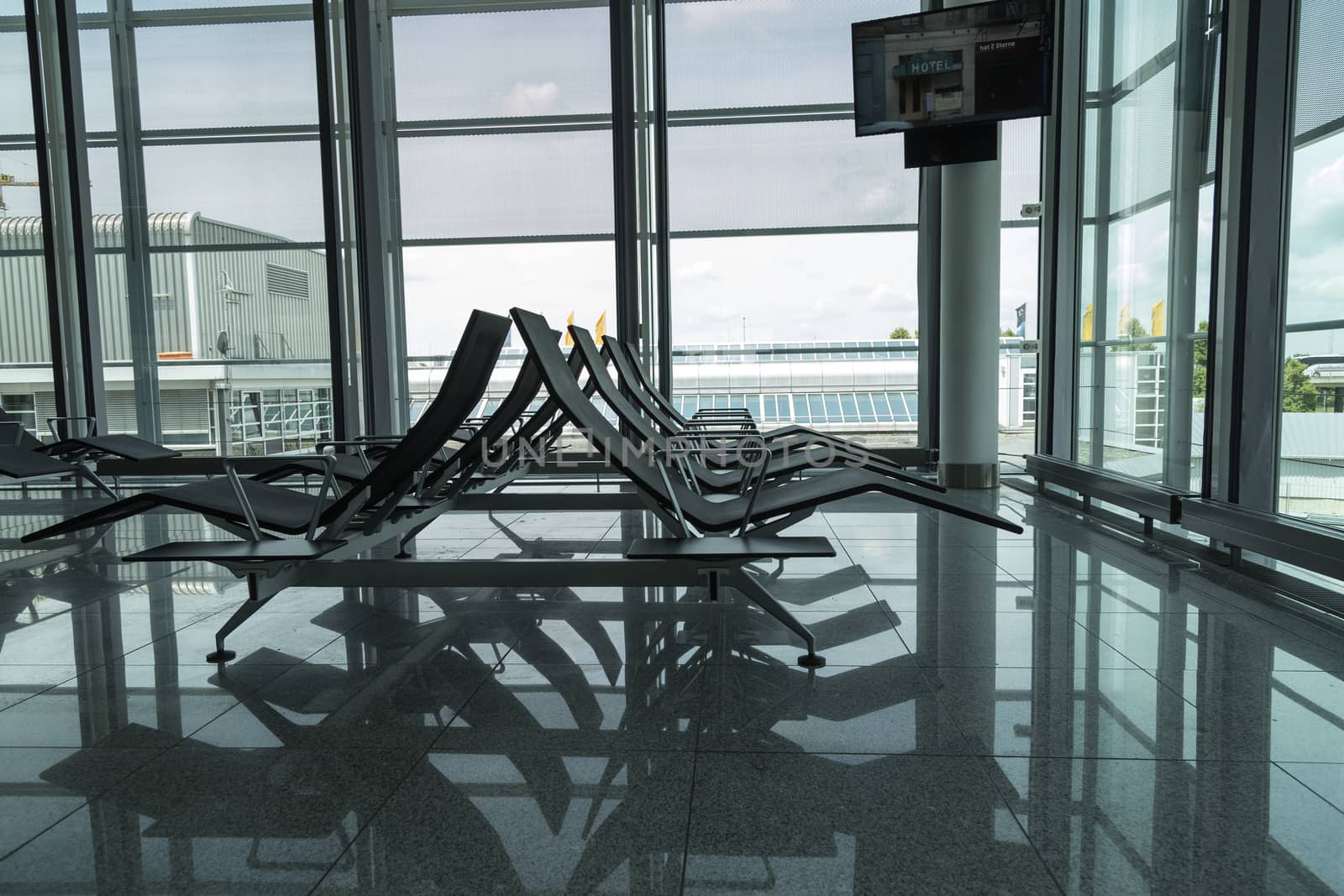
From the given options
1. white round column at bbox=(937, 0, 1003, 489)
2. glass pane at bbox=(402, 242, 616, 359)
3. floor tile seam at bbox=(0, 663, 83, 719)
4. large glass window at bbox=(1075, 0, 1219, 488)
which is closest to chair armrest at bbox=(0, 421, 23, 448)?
glass pane at bbox=(402, 242, 616, 359)

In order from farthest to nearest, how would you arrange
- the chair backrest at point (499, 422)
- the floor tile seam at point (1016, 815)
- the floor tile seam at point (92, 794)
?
the chair backrest at point (499, 422) → the floor tile seam at point (92, 794) → the floor tile seam at point (1016, 815)

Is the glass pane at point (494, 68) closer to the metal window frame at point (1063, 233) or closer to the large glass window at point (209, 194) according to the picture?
the large glass window at point (209, 194)

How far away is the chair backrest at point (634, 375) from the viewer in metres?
4.63

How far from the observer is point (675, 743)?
1868 mm

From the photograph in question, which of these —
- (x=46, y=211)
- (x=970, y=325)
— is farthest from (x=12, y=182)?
(x=970, y=325)

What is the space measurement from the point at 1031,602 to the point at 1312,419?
1.45 metres

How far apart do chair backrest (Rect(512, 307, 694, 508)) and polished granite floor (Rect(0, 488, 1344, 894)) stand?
0.47 metres

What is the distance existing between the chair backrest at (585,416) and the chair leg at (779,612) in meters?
0.30

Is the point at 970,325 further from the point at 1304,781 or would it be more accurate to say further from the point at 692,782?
the point at 692,782

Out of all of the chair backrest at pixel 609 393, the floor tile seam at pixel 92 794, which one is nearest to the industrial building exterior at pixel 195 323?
the chair backrest at pixel 609 393

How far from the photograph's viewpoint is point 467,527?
485 centimetres

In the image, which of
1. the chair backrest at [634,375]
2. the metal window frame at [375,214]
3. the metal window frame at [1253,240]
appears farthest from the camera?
the metal window frame at [375,214]

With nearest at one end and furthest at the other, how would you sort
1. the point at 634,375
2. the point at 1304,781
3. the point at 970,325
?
1. the point at 1304,781
2. the point at 634,375
3. the point at 970,325

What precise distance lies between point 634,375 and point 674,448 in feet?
5.55
